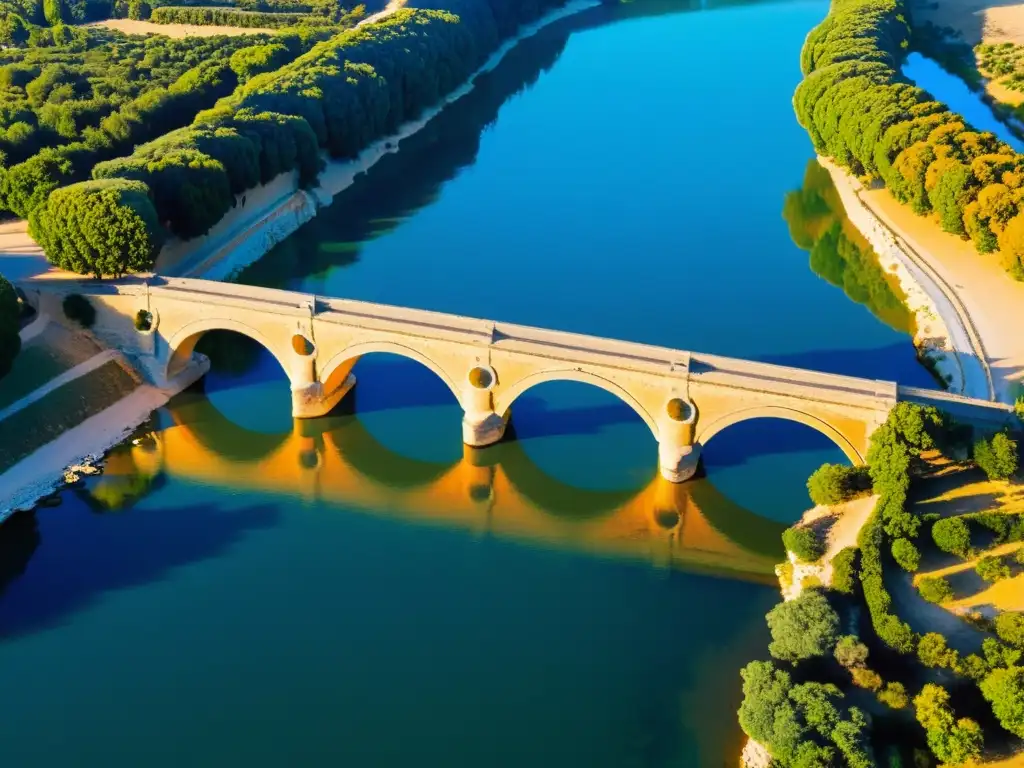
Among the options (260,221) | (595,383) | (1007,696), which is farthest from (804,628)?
(260,221)

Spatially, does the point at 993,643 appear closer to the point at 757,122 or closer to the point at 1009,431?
the point at 1009,431

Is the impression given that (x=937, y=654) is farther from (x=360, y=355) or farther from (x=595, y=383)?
(x=360, y=355)

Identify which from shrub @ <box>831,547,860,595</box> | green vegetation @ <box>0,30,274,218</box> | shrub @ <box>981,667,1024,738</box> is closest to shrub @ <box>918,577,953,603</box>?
shrub @ <box>831,547,860,595</box>

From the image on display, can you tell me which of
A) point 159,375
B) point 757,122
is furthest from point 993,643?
point 757,122

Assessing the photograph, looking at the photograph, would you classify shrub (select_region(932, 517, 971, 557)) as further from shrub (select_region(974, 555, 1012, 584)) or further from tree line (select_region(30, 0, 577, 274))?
tree line (select_region(30, 0, 577, 274))

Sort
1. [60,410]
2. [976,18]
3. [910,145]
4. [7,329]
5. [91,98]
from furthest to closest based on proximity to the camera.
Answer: [976,18]
[91,98]
[910,145]
[60,410]
[7,329]
